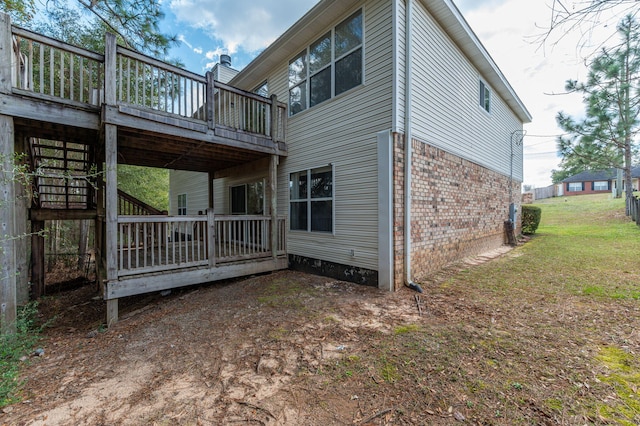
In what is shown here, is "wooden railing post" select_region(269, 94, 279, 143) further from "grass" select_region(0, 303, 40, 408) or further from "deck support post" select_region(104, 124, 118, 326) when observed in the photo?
"grass" select_region(0, 303, 40, 408)

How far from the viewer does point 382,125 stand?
205 inches

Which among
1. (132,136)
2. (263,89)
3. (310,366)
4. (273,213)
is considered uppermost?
(263,89)

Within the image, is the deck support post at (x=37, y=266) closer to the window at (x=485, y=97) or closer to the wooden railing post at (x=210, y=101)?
the wooden railing post at (x=210, y=101)

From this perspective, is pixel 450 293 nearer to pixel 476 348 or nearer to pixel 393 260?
pixel 393 260

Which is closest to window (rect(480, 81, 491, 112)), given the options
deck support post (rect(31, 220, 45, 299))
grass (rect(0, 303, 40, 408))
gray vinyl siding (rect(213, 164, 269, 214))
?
gray vinyl siding (rect(213, 164, 269, 214))

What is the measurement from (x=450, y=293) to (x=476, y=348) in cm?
206

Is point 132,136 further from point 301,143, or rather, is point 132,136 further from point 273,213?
point 301,143

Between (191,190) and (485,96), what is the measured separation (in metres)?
13.0

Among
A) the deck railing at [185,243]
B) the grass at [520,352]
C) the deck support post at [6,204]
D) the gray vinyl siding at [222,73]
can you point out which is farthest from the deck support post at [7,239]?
the gray vinyl siding at [222,73]

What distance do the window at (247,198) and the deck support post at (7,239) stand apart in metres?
5.20

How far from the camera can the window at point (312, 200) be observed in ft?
20.5

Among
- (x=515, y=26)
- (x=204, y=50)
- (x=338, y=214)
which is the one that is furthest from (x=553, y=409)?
(x=204, y=50)

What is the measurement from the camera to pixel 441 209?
635 cm

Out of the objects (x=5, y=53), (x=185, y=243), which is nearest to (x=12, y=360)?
(x=185, y=243)
